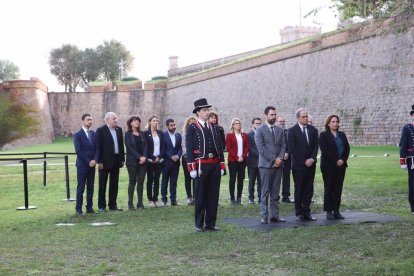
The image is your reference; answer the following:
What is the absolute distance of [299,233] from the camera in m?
8.64

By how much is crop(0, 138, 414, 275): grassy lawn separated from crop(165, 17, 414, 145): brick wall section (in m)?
11.8

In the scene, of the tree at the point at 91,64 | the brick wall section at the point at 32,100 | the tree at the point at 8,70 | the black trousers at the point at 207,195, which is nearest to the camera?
the black trousers at the point at 207,195

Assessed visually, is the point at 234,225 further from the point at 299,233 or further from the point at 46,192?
the point at 46,192

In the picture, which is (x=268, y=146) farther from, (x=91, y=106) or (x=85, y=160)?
(x=91, y=106)

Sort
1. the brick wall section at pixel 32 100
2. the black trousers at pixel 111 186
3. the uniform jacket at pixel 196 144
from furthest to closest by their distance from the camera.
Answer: the brick wall section at pixel 32 100, the black trousers at pixel 111 186, the uniform jacket at pixel 196 144

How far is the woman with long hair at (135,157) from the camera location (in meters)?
12.1

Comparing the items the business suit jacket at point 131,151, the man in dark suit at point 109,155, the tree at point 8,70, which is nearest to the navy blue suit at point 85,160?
the man in dark suit at point 109,155

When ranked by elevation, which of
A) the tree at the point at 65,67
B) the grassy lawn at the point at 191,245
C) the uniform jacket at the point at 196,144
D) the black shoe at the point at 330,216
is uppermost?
the tree at the point at 65,67

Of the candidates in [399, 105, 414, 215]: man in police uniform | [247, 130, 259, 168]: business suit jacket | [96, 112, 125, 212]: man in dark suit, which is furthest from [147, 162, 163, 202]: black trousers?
[399, 105, 414, 215]: man in police uniform

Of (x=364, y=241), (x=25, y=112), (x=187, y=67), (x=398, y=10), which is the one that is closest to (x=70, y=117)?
(x=25, y=112)

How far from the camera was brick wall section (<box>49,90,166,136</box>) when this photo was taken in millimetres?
62219

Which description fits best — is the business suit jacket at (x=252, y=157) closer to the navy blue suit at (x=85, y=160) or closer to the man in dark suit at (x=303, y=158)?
the man in dark suit at (x=303, y=158)

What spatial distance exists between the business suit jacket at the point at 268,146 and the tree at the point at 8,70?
313ft

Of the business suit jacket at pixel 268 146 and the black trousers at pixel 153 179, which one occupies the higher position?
the business suit jacket at pixel 268 146
